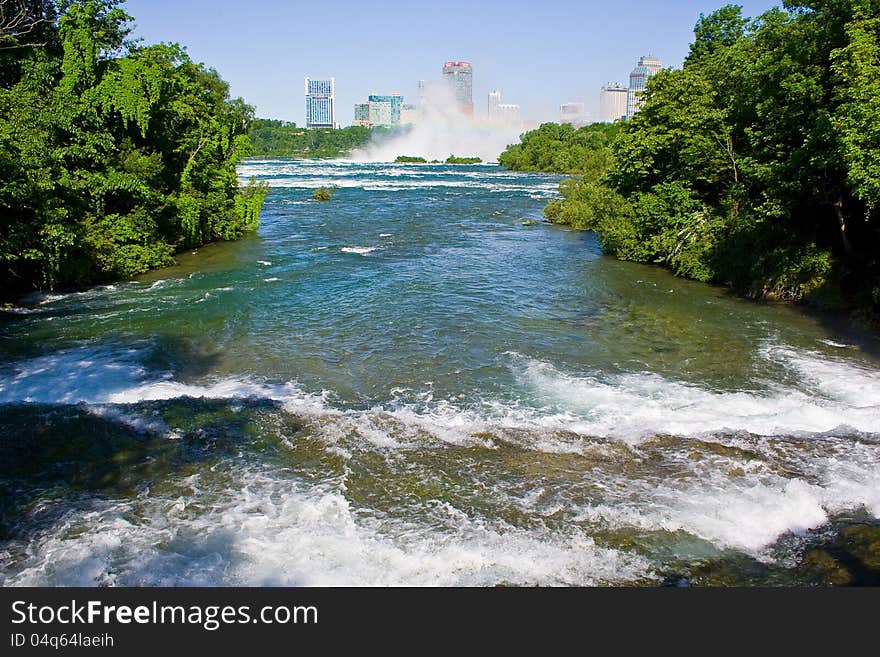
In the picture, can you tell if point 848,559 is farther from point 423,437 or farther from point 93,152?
point 93,152

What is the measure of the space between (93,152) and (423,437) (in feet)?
56.5

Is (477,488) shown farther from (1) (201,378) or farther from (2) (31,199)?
(2) (31,199)

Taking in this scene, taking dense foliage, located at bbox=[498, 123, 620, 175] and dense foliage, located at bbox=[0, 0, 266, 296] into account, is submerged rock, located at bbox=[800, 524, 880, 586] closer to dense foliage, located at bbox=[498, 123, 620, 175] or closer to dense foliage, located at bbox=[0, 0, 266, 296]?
dense foliage, located at bbox=[0, 0, 266, 296]

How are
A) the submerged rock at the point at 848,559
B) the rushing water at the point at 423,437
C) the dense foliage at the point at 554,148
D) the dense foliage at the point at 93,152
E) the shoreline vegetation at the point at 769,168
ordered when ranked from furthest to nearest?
the dense foliage at the point at 554,148, the dense foliage at the point at 93,152, the shoreline vegetation at the point at 769,168, the rushing water at the point at 423,437, the submerged rock at the point at 848,559

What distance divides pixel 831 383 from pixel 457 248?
1972 centimetres

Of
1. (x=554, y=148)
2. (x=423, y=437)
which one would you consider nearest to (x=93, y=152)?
(x=423, y=437)

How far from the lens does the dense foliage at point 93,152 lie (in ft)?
60.4

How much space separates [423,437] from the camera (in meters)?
11.0

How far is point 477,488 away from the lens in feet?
30.7

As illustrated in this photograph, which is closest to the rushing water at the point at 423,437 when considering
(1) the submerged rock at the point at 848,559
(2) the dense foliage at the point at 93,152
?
(1) the submerged rock at the point at 848,559

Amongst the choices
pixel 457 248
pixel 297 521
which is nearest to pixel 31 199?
pixel 297 521

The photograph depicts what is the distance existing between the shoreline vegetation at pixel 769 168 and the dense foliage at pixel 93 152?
18.8 meters

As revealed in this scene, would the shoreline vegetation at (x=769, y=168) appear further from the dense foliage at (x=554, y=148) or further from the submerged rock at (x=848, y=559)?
the dense foliage at (x=554, y=148)

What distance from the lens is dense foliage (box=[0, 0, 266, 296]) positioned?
18422 mm
